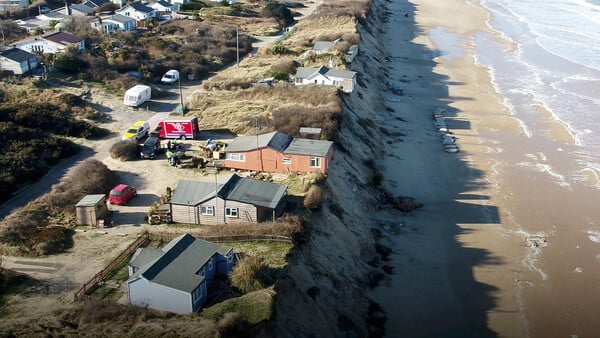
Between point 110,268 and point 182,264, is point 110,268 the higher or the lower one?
the lower one

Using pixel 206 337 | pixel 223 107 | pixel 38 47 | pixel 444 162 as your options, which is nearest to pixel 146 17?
pixel 38 47

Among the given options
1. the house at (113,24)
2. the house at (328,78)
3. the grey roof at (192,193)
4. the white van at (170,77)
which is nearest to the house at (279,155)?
the grey roof at (192,193)

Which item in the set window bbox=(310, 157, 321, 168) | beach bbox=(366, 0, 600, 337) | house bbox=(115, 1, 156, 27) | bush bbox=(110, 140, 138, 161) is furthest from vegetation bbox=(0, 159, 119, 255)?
house bbox=(115, 1, 156, 27)

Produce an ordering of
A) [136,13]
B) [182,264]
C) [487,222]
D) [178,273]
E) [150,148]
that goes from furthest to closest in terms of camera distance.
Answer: [136,13] < [150,148] < [487,222] < [182,264] < [178,273]

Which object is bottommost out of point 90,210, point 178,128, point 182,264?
point 178,128

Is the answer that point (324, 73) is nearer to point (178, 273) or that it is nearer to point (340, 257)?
point (340, 257)

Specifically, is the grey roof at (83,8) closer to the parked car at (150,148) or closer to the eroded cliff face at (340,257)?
the parked car at (150,148)

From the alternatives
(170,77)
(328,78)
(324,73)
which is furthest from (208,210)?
(170,77)

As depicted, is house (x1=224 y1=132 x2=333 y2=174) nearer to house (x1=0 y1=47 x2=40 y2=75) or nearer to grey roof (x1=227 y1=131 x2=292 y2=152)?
grey roof (x1=227 y1=131 x2=292 y2=152)
